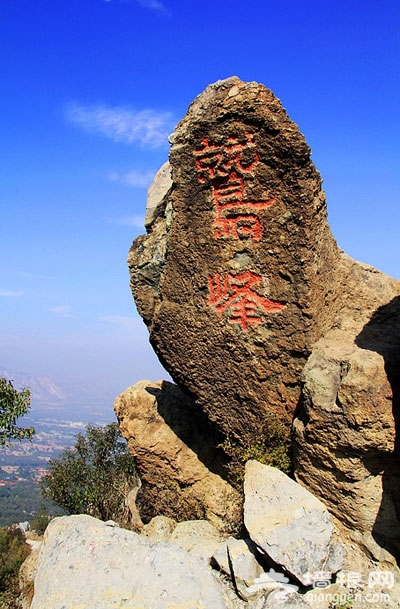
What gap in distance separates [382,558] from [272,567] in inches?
67.0

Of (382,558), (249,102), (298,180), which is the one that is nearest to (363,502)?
(382,558)

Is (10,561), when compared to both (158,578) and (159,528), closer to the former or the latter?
(159,528)

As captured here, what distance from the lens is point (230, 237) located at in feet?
29.3

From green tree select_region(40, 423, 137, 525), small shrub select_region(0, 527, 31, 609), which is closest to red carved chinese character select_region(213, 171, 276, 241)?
small shrub select_region(0, 527, 31, 609)

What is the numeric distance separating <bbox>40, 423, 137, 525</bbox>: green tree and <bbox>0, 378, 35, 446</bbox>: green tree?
2.09 meters

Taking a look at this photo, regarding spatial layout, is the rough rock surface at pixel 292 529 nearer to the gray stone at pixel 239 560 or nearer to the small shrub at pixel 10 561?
the gray stone at pixel 239 560

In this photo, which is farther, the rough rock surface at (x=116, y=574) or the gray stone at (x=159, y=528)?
the gray stone at (x=159, y=528)

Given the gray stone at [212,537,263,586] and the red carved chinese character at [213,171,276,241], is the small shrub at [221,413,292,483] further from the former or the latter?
the red carved chinese character at [213,171,276,241]

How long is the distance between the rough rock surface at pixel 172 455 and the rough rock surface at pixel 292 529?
9.01ft

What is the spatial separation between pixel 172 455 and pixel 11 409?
18.5 feet

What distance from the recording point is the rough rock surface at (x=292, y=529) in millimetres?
6598

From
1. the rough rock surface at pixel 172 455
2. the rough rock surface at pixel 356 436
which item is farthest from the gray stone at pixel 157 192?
the rough rock surface at pixel 356 436

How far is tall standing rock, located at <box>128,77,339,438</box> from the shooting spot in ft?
27.5

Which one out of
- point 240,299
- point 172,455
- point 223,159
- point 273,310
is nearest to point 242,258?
point 240,299
